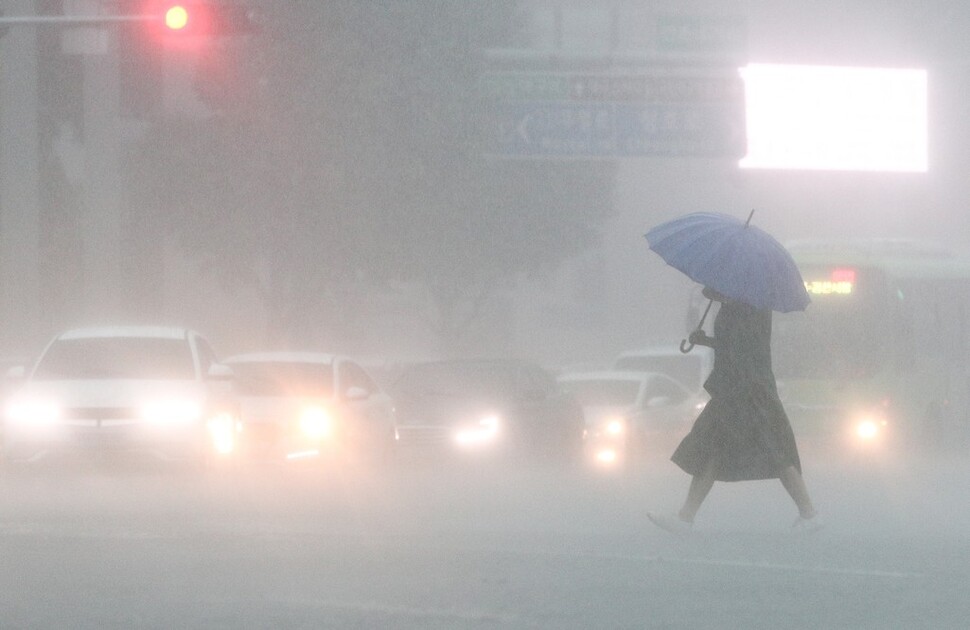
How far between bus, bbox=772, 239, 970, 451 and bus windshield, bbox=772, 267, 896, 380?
0.5 inches

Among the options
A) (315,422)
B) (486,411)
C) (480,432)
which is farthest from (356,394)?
(486,411)

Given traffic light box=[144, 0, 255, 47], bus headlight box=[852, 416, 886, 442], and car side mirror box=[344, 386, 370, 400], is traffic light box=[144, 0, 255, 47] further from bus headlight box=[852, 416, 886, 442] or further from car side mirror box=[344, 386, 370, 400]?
bus headlight box=[852, 416, 886, 442]

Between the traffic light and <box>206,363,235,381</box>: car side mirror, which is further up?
the traffic light

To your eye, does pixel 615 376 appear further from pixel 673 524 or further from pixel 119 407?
pixel 673 524

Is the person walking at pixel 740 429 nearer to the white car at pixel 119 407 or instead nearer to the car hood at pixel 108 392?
the white car at pixel 119 407

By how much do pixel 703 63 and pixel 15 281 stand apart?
14155 millimetres

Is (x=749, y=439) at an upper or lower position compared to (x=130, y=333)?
lower

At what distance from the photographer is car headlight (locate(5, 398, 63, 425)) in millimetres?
18125

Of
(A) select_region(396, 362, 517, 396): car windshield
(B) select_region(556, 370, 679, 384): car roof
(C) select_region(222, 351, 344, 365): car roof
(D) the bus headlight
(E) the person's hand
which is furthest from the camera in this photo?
(D) the bus headlight

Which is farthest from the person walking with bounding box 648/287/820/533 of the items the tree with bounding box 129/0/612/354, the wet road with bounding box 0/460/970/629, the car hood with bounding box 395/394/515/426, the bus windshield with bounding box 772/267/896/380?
the tree with bounding box 129/0/612/354

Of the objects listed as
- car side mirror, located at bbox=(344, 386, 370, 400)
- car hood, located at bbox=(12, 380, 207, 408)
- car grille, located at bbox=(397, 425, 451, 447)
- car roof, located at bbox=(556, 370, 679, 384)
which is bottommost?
car grille, located at bbox=(397, 425, 451, 447)

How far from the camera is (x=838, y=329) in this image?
2605 centimetres

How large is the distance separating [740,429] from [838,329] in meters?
14.2

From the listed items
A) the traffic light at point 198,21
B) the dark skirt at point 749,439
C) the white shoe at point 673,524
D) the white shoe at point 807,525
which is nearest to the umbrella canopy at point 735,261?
the dark skirt at point 749,439
